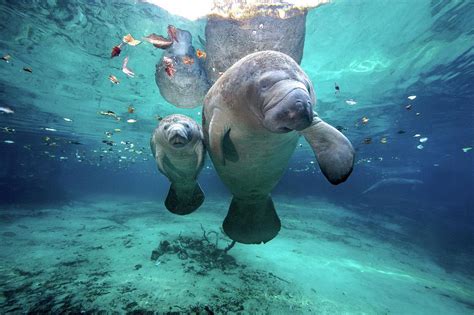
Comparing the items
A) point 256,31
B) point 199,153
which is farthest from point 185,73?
point 199,153

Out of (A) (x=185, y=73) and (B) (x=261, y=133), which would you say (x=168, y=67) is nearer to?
(A) (x=185, y=73)

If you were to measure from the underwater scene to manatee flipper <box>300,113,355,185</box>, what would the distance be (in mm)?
21

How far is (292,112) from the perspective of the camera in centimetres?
253

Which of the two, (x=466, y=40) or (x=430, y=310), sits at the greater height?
(x=466, y=40)

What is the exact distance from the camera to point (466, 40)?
1199 cm

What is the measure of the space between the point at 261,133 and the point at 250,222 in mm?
2168

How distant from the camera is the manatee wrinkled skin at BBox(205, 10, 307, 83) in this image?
25.6 ft

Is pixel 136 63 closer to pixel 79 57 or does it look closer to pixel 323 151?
pixel 79 57

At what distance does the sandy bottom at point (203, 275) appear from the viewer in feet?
19.2

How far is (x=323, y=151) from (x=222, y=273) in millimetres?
5871

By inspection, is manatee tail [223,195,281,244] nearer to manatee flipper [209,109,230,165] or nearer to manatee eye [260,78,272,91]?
manatee flipper [209,109,230,165]

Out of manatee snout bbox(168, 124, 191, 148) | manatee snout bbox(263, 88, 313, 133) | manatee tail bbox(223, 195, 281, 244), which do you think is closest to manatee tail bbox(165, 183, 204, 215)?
manatee tail bbox(223, 195, 281, 244)

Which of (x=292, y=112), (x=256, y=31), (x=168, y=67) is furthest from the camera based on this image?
(x=256, y=31)

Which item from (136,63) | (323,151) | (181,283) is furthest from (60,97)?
(323,151)
